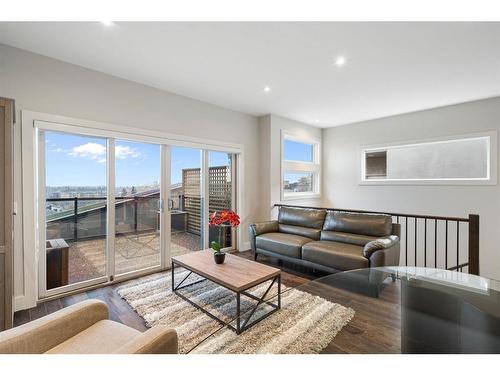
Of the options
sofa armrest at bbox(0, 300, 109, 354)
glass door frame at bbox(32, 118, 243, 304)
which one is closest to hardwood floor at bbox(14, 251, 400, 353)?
glass door frame at bbox(32, 118, 243, 304)

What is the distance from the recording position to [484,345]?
3.98ft

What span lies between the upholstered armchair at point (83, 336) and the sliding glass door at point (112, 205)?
1.85 m

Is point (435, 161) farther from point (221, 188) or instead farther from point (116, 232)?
point (116, 232)

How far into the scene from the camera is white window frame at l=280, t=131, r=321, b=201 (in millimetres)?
4832

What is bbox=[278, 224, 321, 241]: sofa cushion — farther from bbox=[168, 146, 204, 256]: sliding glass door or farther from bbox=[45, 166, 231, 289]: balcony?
bbox=[168, 146, 204, 256]: sliding glass door

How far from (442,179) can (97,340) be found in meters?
5.34

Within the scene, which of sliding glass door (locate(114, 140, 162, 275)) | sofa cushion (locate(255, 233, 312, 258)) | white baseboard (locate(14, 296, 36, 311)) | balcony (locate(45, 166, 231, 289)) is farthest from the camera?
sofa cushion (locate(255, 233, 312, 258))

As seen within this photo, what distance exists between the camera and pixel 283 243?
342 centimetres

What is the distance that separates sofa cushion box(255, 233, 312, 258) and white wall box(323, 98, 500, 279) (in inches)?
94.5

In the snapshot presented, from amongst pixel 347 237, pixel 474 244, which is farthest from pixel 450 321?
pixel 347 237

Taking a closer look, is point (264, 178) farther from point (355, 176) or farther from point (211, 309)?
point (211, 309)

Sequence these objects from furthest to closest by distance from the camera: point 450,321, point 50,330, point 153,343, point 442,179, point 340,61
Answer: point 442,179
point 340,61
point 450,321
point 50,330
point 153,343
